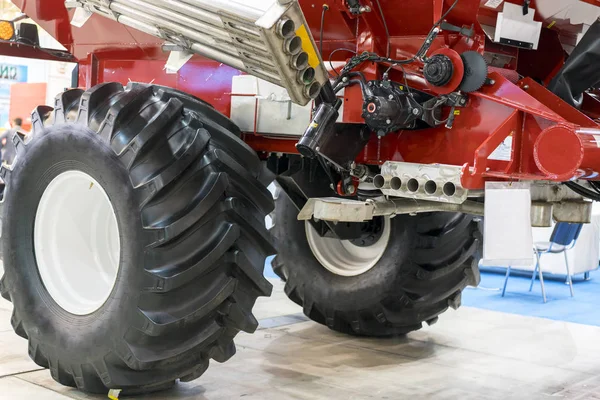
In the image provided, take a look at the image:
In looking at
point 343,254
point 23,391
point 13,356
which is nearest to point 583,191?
point 343,254

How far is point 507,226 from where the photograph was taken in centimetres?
304

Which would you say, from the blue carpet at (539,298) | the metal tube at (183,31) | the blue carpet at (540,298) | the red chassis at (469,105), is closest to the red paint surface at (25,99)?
the blue carpet at (539,298)

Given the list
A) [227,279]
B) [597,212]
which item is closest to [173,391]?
[227,279]

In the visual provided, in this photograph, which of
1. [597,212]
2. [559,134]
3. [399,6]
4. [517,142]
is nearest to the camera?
[559,134]

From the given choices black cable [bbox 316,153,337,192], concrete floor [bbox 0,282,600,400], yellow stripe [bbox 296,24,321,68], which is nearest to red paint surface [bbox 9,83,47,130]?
concrete floor [bbox 0,282,600,400]

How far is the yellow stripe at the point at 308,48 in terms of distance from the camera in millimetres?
3076

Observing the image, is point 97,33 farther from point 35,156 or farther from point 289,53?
point 289,53

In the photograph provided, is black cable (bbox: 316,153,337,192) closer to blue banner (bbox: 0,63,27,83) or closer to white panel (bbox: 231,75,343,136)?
white panel (bbox: 231,75,343,136)

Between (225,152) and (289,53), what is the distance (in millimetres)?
550

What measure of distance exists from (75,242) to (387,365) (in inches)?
72.6

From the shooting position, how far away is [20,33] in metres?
5.21

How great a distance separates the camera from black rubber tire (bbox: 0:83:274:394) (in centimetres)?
322

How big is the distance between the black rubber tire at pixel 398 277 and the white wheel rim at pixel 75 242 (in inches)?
55.6

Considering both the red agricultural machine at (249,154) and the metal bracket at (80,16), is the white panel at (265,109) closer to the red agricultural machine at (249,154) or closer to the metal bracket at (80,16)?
the red agricultural machine at (249,154)
